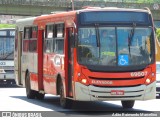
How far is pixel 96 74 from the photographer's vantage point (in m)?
19.5

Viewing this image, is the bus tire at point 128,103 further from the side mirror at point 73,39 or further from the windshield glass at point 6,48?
the windshield glass at point 6,48

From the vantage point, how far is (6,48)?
130 ft

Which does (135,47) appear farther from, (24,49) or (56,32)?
(24,49)

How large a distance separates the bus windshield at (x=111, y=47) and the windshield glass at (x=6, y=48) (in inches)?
785

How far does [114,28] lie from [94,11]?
0.74 m

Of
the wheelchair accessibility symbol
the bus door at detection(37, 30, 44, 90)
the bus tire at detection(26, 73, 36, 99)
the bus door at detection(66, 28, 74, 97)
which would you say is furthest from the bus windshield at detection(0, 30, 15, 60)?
the wheelchair accessibility symbol

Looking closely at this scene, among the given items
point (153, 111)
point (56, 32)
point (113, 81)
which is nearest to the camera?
point (113, 81)

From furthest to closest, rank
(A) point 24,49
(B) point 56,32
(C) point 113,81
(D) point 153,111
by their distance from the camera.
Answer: (A) point 24,49 < (B) point 56,32 < (D) point 153,111 < (C) point 113,81

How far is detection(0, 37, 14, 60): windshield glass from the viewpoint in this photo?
39375 mm

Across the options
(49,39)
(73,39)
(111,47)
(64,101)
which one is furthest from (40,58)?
(111,47)

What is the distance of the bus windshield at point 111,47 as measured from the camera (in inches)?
771

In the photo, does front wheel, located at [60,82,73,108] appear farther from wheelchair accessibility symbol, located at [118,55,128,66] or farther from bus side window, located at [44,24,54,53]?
wheelchair accessibility symbol, located at [118,55,128,66]

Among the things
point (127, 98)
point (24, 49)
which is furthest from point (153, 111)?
point (24, 49)

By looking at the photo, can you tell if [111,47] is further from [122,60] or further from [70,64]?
[70,64]
